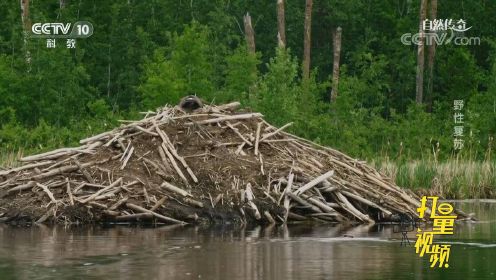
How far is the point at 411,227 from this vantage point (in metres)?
22.0

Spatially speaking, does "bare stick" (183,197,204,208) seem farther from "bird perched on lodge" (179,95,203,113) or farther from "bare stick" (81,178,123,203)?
"bird perched on lodge" (179,95,203,113)

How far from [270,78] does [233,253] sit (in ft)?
73.8

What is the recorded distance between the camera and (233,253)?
54.7 ft

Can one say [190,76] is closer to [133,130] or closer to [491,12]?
[133,130]

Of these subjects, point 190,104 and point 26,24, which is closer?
point 190,104

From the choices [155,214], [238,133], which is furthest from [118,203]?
[238,133]

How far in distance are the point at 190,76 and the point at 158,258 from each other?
29.9 meters

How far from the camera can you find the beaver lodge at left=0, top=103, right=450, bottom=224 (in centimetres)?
2239

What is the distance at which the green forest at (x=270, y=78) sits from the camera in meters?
39.1

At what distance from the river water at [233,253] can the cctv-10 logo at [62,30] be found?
30.0m

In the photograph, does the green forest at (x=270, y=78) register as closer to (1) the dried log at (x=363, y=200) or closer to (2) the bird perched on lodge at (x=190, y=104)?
(1) the dried log at (x=363, y=200)

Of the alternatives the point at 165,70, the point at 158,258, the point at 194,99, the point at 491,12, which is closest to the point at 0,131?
the point at 165,70

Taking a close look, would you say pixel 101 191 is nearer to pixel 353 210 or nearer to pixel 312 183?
pixel 312 183

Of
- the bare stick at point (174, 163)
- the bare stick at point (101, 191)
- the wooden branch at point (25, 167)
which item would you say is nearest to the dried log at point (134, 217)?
the bare stick at point (101, 191)
